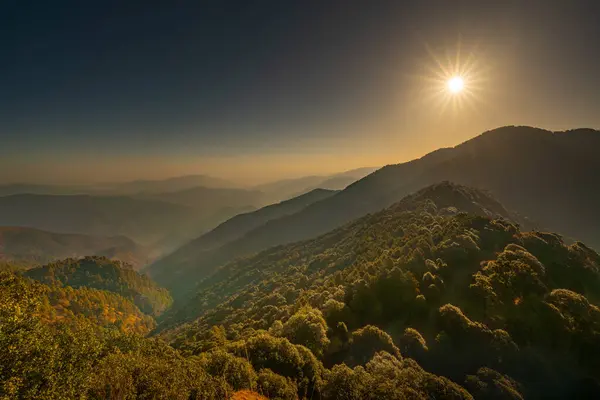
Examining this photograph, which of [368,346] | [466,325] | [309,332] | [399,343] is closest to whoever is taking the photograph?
Result: [368,346]

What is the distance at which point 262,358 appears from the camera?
55.0m

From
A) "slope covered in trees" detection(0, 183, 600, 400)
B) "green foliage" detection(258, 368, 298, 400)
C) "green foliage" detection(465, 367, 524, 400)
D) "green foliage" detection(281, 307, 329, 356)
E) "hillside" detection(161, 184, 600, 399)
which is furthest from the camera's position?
"green foliage" detection(281, 307, 329, 356)

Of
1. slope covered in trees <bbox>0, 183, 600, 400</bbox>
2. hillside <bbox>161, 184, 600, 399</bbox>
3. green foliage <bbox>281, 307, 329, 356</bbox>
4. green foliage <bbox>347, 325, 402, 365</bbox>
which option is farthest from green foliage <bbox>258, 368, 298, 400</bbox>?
green foliage <bbox>347, 325, 402, 365</bbox>

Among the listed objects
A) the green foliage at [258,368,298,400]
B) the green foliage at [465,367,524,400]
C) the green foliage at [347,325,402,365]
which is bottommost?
the green foliage at [465,367,524,400]

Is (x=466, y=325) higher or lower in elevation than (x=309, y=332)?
higher

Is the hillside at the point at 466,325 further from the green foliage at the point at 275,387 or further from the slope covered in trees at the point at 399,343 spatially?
the green foliage at the point at 275,387

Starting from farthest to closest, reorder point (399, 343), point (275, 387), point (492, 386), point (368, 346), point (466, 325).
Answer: point (399, 343), point (466, 325), point (368, 346), point (492, 386), point (275, 387)

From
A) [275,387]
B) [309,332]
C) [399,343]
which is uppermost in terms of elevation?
[275,387]

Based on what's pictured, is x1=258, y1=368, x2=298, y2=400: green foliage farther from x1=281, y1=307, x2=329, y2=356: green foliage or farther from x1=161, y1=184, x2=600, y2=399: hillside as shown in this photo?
x1=281, y1=307, x2=329, y2=356: green foliage

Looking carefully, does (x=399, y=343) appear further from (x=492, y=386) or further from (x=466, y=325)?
(x=492, y=386)

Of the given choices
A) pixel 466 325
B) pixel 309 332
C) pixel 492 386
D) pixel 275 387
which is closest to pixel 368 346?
pixel 309 332

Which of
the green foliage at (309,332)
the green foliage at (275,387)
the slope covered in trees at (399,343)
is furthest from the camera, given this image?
the green foliage at (309,332)

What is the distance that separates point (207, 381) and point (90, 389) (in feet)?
44.1

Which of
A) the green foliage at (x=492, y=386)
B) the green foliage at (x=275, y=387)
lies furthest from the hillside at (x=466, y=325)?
the green foliage at (x=275, y=387)
